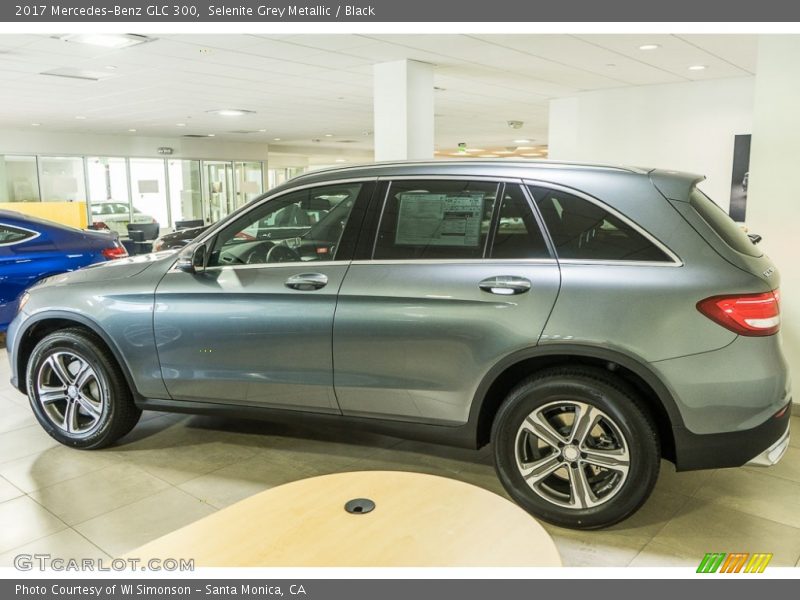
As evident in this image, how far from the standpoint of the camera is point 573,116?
11039mm

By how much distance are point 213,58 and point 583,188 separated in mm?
5650

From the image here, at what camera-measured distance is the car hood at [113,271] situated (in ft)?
11.4

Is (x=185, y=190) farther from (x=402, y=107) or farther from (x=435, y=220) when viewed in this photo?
(x=435, y=220)

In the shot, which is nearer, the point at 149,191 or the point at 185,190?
the point at 149,191

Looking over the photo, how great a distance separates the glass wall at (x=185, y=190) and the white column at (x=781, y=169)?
1715 centimetres

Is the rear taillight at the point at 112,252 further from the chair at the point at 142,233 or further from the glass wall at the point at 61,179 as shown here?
the glass wall at the point at 61,179

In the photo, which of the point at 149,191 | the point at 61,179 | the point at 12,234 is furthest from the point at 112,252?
the point at 149,191

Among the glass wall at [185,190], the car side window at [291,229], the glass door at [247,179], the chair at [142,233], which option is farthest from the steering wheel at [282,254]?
the glass door at [247,179]

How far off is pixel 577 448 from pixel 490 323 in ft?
2.00

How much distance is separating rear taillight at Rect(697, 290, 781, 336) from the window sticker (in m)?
0.93

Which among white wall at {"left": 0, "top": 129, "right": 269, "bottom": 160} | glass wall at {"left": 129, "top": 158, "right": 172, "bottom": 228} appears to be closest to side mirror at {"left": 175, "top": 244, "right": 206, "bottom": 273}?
white wall at {"left": 0, "top": 129, "right": 269, "bottom": 160}

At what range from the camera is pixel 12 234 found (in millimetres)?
6047

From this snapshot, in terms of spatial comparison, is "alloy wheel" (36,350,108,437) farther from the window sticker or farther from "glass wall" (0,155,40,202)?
"glass wall" (0,155,40,202)

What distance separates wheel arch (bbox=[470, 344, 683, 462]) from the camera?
250 cm
